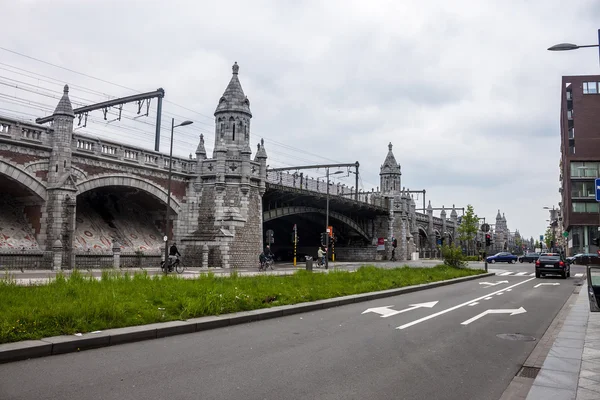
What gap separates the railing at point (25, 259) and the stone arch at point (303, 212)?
16766mm

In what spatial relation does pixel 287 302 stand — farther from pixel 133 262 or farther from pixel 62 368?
pixel 133 262

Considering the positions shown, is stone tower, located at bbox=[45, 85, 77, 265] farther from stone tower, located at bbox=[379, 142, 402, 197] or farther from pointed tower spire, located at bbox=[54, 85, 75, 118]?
stone tower, located at bbox=[379, 142, 402, 197]

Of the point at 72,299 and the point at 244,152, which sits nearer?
the point at 72,299

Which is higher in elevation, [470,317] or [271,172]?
[271,172]

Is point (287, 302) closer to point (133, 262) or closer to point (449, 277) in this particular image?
point (449, 277)

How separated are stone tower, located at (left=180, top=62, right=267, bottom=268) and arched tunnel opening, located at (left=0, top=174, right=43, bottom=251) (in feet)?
31.1

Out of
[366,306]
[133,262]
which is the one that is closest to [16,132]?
[133,262]

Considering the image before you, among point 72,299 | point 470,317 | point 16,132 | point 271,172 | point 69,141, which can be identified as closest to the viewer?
point 72,299

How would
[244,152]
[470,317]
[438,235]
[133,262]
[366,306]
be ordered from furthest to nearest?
[438,235]
[244,152]
[133,262]
[366,306]
[470,317]

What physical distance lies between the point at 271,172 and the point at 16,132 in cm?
2067

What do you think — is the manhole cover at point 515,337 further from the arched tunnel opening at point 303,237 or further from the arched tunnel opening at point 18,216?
the arched tunnel opening at point 303,237

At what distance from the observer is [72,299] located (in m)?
8.80

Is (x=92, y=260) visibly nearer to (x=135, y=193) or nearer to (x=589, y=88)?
(x=135, y=193)

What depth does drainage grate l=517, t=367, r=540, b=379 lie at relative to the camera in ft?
19.8
